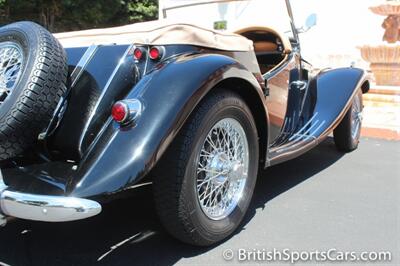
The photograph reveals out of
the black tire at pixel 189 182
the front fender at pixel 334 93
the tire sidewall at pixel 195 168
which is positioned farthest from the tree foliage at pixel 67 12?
the black tire at pixel 189 182

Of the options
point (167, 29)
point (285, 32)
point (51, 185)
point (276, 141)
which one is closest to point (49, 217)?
point (51, 185)

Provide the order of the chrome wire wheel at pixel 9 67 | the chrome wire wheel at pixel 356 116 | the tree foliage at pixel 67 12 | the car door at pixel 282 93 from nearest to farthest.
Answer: the chrome wire wheel at pixel 9 67 → the car door at pixel 282 93 → the chrome wire wheel at pixel 356 116 → the tree foliage at pixel 67 12

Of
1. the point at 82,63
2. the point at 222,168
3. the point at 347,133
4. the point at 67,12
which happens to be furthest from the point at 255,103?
the point at 67,12

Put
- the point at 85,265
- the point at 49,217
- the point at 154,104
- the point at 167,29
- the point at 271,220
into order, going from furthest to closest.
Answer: the point at 271,220 → the point at 167,29 → the point at 85,265 → the point at 154,104 → the point at 49,217

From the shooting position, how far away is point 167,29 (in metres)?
2.64

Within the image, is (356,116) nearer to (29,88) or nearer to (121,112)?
(121,112)

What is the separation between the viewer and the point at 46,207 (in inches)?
77.7

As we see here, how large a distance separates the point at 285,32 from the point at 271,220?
219cm

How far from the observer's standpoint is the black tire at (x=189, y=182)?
2315mm

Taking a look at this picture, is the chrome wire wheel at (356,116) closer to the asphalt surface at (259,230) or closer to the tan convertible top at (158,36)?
the asphalt surface at (259,230)

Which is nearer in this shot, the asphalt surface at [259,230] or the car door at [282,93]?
the asphalt surface at [259,230]

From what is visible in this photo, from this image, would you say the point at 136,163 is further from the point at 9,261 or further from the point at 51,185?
the point at 9,261

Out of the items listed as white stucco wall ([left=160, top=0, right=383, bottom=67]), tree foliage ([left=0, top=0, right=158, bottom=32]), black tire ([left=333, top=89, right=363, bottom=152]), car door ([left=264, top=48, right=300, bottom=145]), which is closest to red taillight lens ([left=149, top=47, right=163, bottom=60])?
car door ([left=264, top=48, right=300, bottom=145])

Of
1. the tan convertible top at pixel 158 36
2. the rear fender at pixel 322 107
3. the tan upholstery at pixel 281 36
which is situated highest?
the tan convertible top at pixel 158 36
